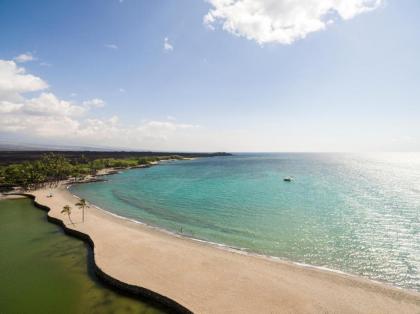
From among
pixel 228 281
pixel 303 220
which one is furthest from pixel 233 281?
pixel 303 220

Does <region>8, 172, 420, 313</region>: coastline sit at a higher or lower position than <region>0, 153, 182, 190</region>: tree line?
lower

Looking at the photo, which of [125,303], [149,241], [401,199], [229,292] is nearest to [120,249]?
[149,241]

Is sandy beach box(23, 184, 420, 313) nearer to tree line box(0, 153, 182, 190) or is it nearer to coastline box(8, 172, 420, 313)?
coastline box(8, 172, 420, 313)

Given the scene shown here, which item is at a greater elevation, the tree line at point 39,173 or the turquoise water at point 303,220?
the tree line at point 39,173

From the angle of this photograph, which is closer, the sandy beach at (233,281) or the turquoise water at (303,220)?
the sandy beach at (233,281)

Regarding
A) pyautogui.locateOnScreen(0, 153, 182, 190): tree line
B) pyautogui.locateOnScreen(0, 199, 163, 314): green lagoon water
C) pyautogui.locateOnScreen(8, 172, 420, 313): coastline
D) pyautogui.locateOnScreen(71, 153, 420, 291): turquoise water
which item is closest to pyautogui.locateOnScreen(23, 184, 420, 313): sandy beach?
pyautogui.locateOnScreen(8, 172, 420, 313): coastline

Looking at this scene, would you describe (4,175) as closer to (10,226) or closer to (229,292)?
(10,226)

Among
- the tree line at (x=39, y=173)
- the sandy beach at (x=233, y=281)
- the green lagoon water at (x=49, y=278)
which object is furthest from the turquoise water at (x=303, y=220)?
the green lagoon water at (x=49, y=278)

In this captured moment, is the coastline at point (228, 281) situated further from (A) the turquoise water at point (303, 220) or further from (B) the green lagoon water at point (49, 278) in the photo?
(A) the turquoise water at point (303, 220)
